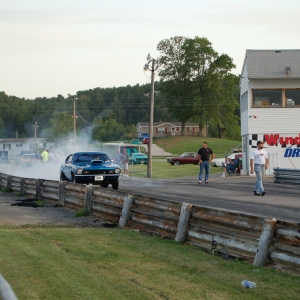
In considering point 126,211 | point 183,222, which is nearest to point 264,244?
point 183,222

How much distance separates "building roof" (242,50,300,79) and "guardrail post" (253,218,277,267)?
24219 mm

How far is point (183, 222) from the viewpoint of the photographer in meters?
9.92

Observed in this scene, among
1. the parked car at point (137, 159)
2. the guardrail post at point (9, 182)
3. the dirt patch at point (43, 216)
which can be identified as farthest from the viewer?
the parked car at point (137, 159)

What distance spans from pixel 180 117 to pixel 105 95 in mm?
66185

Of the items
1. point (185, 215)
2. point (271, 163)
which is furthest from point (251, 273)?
point (271, 163)

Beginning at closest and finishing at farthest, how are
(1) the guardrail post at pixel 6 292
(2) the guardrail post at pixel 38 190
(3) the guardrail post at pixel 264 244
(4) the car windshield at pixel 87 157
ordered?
1. (1) the guardrail post at pixel 6 292
2. (3) the guardrail post at pixel 264 244
3. (2) the guardrail post at pixel 38 190
4. (4) the car windshield at pixel 87 157

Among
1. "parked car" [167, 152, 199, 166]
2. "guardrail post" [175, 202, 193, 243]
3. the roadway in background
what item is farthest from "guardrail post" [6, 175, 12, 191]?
"parked car" [167, 152, 199, 166]

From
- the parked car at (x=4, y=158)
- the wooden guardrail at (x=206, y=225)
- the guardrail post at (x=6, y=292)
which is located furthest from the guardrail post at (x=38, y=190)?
the parked car at (x=4, y=158)

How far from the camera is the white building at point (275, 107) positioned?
31531 millimetres

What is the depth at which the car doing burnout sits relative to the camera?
21.9 meters

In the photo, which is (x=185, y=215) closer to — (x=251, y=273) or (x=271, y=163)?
(x=251, y=273)

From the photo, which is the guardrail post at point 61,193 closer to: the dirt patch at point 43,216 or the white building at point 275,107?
the dirt patch at point 43,216

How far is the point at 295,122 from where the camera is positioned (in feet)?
104

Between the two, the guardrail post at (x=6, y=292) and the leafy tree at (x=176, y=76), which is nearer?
the guardrail post at (x=6, y=292)
